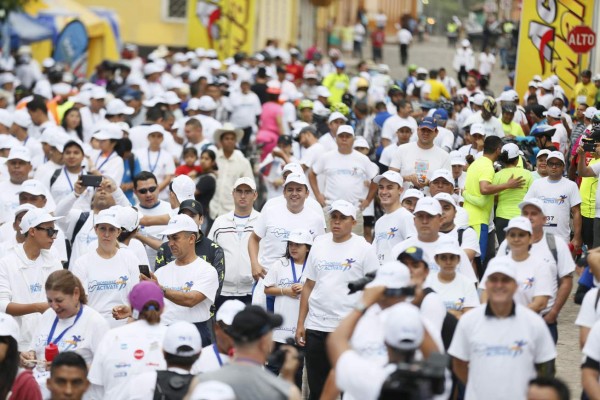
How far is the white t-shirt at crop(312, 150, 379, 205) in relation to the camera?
15.4m

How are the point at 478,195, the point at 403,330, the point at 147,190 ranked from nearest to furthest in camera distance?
the point at 403,330 → the point at 147,190 → the point at 478,195

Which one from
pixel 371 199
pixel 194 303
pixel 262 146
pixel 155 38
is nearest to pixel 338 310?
pixel 194 303

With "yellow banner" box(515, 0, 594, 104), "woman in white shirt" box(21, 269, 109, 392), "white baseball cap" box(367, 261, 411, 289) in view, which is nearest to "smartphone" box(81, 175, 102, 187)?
"woman in white shirt" box(21, 269, 109, 392)

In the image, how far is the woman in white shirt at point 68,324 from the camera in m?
9.12

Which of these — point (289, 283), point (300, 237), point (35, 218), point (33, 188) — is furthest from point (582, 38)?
point (35, 218)

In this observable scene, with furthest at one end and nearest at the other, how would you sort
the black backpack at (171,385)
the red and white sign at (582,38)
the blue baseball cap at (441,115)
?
the red and white sign at (582,38)
the blue baseball cap at (441,115)
the black backpack at (171,385)

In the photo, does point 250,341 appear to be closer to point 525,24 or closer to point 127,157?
point 127,157

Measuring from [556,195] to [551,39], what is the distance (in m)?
11.3

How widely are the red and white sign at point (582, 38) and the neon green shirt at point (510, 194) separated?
9.23m

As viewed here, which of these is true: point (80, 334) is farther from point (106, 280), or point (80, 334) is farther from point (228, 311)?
point (228, 311)

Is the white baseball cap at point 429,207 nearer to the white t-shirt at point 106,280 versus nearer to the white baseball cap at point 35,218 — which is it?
the white t-shirt at point 106,280

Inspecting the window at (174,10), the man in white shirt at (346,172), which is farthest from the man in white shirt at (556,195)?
the window at (174,10)

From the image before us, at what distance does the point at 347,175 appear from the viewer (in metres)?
15.5

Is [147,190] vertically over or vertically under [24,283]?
over
